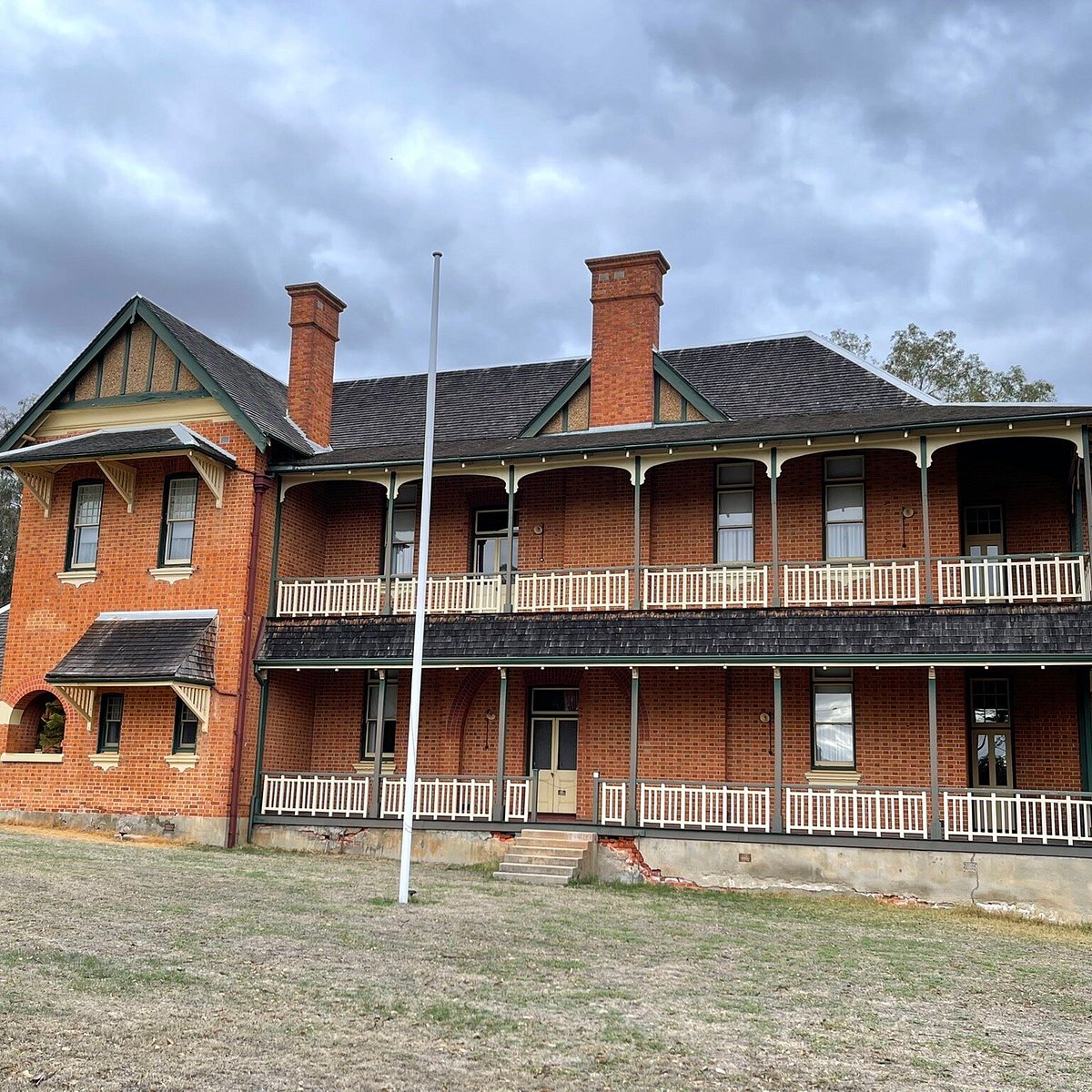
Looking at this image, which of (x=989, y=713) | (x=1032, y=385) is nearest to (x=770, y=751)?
(x=989, y=713)

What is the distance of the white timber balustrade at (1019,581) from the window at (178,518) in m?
12.2

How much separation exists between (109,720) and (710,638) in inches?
403

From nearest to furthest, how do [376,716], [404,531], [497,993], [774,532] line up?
1. [497,993]
2. [774,532]
3. [376,716]
4. [404,531]

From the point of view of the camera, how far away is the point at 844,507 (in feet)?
66.0

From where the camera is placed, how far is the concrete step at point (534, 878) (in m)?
17.2

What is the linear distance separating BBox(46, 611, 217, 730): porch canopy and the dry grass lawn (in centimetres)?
513

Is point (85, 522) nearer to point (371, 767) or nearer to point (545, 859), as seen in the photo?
point (371, 767)

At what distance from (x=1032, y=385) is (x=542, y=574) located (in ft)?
62.8

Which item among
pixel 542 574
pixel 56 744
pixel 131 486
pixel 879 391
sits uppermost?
pixel 879 391

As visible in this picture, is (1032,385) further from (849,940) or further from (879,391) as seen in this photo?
(849,940)

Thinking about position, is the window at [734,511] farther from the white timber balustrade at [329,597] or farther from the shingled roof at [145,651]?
the shingled roof at [145,651]

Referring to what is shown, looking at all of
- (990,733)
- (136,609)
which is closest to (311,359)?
(136,609)

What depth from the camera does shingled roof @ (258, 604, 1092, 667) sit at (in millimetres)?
17016

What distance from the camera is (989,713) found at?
19.4 m
